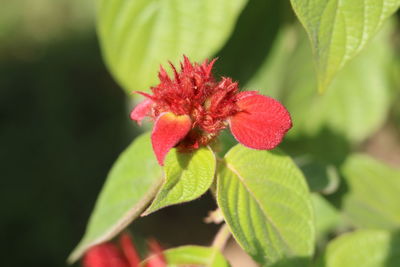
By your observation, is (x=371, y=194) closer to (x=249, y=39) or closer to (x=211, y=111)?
(x=249, y=39)

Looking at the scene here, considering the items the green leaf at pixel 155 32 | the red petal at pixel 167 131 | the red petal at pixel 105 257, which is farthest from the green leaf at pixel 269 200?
the green leaf at pixel 155 32

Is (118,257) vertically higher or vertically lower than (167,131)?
lower

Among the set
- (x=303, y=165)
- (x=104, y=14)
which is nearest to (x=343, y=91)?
(x=303, y=165)

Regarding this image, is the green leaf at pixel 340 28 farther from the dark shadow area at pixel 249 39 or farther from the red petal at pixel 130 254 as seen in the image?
the dark shadow area at pixel 249 39

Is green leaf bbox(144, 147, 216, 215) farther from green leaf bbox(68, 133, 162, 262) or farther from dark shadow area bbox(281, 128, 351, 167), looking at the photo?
dark shadow area bbox(281, 128, 351, 167)

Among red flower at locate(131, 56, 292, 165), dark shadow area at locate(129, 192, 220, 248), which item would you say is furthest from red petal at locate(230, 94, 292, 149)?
dark shadow area at locate(129, 192, 220, 248)

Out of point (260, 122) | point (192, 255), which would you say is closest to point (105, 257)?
point (192, 255)

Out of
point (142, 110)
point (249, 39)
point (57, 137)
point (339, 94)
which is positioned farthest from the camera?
point (57, 137)

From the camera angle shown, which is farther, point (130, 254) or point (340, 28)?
point (130, 254)

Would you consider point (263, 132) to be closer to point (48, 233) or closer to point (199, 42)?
point (199, 42)
